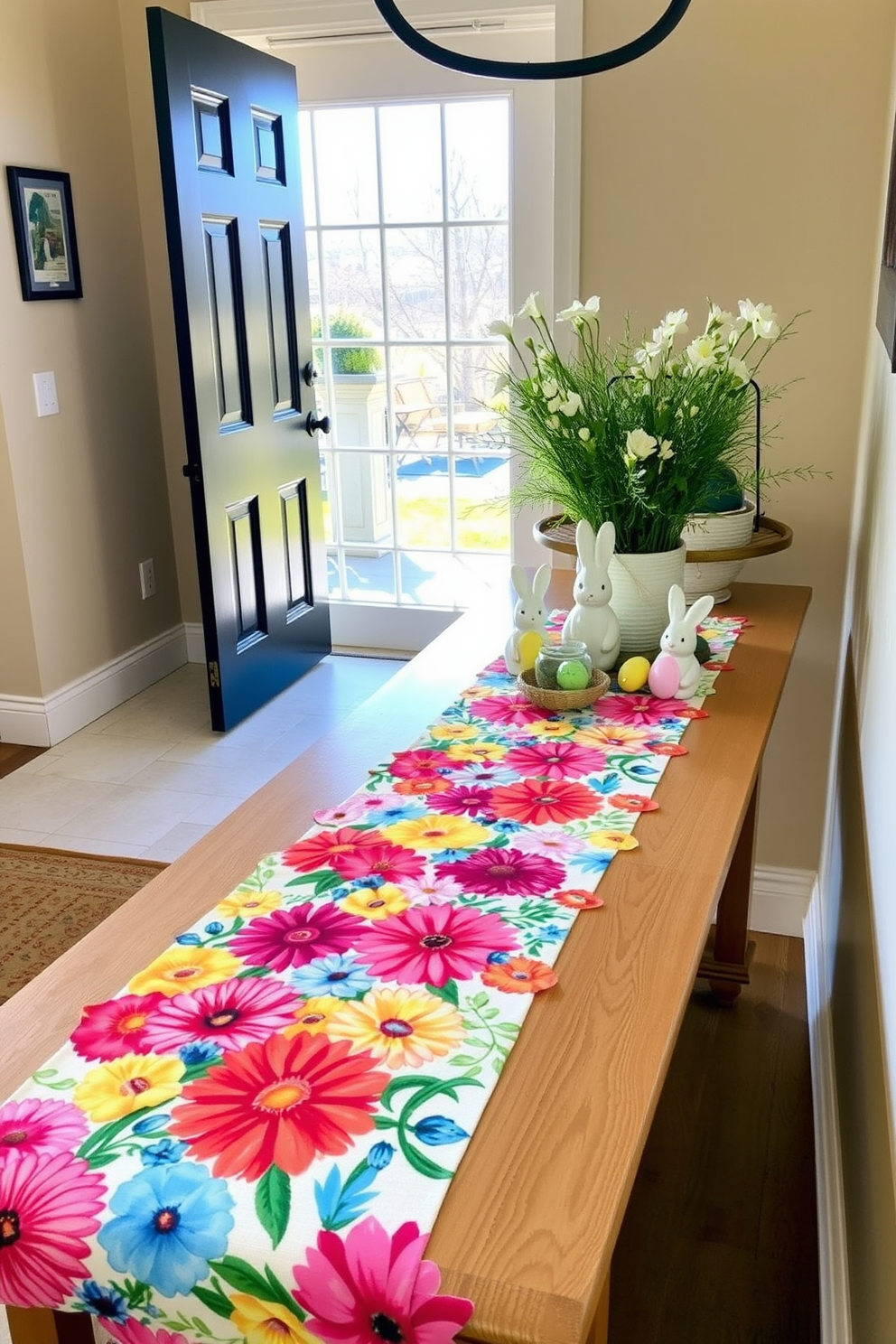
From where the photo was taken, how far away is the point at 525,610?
164cm

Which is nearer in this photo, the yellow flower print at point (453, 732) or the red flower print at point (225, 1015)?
the red flower print at point (225, 1015)

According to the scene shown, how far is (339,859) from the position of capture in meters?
1.18

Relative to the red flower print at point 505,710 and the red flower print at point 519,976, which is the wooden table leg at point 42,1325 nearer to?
the red flower print at point 519,976

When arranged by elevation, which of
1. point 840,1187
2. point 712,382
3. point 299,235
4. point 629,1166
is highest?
point 299,235

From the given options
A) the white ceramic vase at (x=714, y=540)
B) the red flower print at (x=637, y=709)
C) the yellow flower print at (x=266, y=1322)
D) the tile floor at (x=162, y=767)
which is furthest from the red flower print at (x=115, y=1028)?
the tile floor at (x=162, y=767)

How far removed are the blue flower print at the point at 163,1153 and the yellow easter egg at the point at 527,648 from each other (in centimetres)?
96

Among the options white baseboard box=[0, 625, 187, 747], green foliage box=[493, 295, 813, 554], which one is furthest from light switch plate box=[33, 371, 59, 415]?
green foliage box=[493, 295, 813, 554]

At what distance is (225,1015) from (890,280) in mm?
1277

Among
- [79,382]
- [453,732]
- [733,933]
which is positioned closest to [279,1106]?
[453,732]

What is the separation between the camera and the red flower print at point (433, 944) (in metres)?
0.99

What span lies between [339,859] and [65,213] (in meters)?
2.93

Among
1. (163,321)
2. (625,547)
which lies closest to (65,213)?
(163,321)

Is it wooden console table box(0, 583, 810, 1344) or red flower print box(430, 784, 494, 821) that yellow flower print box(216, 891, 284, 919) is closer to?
wooden console table box(0, 583, 810, 1344)

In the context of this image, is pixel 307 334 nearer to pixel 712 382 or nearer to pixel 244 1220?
pixel 712 382
